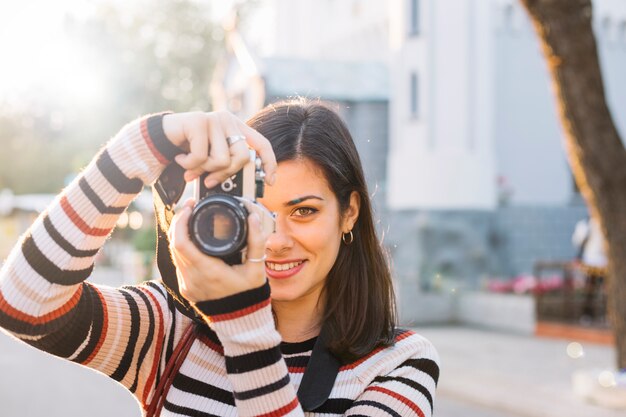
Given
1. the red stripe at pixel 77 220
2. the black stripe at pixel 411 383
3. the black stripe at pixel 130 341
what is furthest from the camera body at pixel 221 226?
the black stripe at pixel 411 383

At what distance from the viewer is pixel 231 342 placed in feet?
5.37

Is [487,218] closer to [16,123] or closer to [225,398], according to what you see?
[225,398]

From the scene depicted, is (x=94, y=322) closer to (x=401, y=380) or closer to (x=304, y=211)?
(x=304, y=211)

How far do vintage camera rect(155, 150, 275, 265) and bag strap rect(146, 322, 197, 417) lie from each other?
0.50 meters

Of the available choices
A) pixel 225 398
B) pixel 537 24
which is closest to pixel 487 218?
pixel 537 24

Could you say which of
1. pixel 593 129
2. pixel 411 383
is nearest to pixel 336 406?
pixel 411 383

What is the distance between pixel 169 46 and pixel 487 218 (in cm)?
3119

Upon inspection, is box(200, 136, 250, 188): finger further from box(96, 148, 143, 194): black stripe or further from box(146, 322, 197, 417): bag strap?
box(146, 322, 197, 417): bag strap

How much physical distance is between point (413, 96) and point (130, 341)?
19980 mm

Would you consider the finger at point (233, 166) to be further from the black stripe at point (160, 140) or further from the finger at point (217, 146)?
the black stripe at point (160, 140)

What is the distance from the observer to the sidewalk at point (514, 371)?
26.7ft

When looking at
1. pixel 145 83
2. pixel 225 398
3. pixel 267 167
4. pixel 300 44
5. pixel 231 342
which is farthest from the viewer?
pixel 145 83

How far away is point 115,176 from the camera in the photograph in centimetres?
171

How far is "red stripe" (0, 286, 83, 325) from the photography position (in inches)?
68.5
